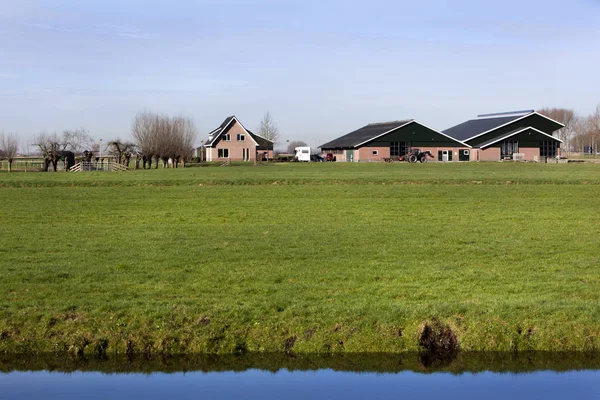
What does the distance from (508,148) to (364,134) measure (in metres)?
24.8

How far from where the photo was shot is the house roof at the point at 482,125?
127 metres

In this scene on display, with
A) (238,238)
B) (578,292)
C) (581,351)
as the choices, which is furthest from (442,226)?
(581,351)

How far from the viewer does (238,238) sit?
22.4m

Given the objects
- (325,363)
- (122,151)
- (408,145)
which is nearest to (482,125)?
(408,145)

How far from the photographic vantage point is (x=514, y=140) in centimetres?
12356

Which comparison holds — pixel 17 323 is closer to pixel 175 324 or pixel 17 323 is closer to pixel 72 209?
pixel 175 324

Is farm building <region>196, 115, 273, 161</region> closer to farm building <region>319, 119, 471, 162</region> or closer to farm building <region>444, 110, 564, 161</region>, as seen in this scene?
farm building <region>319, 119, 471, 162</region>

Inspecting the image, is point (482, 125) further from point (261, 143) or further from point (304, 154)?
point (261, 143)

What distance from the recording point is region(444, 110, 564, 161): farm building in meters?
123

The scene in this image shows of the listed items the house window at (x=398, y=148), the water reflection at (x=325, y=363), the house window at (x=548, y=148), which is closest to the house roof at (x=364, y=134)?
the house window at (x=398, y=148)

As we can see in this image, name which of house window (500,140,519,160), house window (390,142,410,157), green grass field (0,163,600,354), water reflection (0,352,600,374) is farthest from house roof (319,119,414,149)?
water reflection (0,352,600,374)

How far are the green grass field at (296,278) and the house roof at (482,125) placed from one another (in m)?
98.6

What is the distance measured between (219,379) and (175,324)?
5.58 ft

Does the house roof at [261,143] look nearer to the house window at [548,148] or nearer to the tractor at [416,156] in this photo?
the tractor at [416,156]
